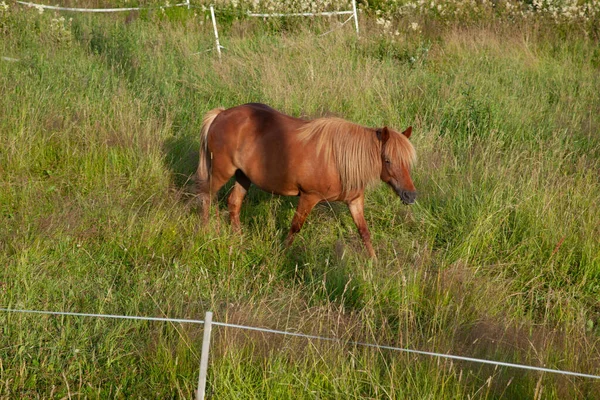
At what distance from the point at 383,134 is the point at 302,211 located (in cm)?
98

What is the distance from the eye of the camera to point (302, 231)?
624 cm

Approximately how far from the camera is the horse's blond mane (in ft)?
17.7

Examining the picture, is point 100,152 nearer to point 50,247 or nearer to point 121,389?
point 50,247

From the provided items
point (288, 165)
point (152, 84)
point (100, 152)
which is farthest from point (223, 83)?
point (288, 165)

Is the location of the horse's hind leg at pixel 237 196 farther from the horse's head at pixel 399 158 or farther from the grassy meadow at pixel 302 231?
the horse's head at pixel 399 158

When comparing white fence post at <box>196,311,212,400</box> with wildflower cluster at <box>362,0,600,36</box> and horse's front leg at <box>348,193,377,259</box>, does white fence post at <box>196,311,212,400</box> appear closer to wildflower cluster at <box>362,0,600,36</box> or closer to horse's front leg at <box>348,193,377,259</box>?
horse's front leg at <box>348,193,377,259</box>

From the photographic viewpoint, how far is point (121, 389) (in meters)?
3.55

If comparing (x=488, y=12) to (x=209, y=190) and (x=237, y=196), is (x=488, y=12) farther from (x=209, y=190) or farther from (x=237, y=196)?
(x=209, y=190)

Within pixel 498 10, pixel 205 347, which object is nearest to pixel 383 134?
pixel 205 347

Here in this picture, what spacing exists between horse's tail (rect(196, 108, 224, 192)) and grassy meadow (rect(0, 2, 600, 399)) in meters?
0.21

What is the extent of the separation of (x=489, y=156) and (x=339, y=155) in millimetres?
2062

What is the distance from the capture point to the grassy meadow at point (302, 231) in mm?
3645

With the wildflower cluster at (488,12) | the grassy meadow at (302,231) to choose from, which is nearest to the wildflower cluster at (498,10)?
the wildflower cluster at (488,12)

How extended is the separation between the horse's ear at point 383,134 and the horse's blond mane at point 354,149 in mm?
33
